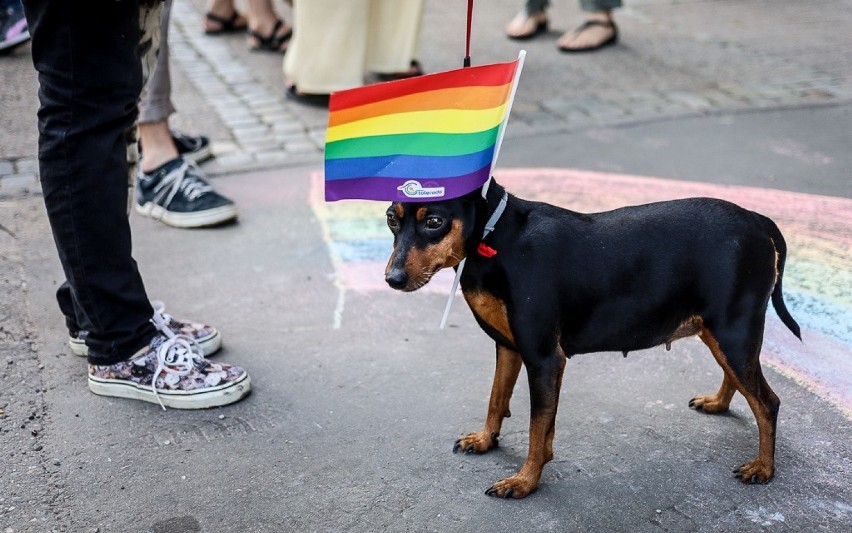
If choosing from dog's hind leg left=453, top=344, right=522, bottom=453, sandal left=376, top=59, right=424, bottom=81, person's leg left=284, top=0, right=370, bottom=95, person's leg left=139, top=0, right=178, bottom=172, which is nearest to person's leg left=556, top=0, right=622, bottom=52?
sandal left=376, top=59, right=424, bottom=81

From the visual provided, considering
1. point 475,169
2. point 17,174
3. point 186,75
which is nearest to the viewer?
point 475,169

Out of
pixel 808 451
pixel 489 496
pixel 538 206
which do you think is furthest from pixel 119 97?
pixel 808 451

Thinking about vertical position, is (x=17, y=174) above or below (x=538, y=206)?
below

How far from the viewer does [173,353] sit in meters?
3.25

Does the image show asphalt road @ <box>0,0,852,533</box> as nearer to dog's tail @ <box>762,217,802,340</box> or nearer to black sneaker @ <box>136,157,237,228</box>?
black sneaker @ <box>136,157,237,228</box>

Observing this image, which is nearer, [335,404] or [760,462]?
[760,462]

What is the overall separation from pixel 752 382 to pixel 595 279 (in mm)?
541

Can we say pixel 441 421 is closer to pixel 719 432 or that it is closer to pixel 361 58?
pixel 719 432

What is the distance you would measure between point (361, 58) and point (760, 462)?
13.4ft

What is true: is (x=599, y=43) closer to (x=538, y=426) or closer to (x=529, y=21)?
(x=529, y=21)

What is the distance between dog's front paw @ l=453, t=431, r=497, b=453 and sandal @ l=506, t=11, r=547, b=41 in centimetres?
508

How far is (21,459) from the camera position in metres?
2.86

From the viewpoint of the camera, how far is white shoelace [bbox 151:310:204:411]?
320 cm

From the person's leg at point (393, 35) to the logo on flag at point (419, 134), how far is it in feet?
12.4
